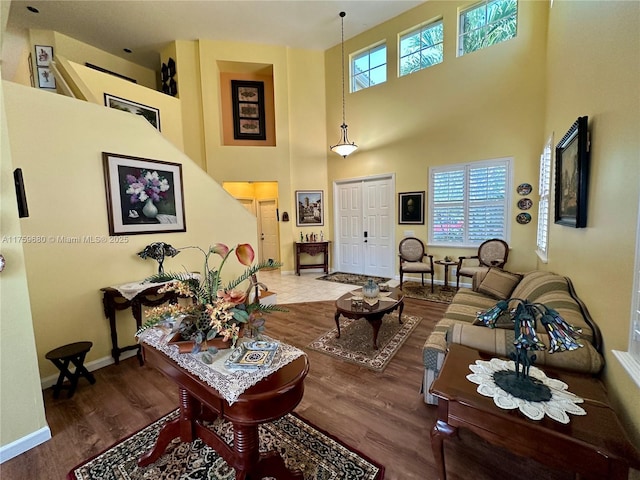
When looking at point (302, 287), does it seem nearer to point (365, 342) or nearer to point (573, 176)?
point (365, 342)

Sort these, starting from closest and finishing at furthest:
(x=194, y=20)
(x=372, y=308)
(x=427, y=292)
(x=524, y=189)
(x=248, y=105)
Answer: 1. (x=372, y=308)
2. (x=524, y=189)
3. (x=427, y=292)
4. (x=194, y=20)
5. (x=248, y=105)

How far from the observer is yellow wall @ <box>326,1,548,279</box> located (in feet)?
14.8

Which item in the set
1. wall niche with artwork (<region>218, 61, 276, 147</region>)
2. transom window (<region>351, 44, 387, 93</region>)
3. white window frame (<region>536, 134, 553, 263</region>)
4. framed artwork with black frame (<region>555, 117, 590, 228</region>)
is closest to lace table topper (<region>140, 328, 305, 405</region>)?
framed artwork with black frame (<region>555, 117, 590, 228</region>)

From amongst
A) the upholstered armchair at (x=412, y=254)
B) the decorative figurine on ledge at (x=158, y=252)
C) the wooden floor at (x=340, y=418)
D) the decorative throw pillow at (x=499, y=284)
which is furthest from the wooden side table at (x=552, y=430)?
the upholstered armchair at (x=412, y=254)

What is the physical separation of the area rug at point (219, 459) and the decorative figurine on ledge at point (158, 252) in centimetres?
176

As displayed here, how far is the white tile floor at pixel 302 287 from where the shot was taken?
4.93 meters

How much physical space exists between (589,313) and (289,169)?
602cm

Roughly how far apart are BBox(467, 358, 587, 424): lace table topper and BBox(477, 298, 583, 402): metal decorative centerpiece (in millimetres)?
25

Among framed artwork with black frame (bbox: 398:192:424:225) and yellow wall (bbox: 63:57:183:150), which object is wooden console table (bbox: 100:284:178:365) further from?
framed artwork with black frame (bbox: 398:192:424:225)

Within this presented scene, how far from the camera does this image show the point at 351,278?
6.34 m

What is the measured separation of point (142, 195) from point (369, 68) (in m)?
5.70

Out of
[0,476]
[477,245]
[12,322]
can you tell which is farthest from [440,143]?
[0,476]

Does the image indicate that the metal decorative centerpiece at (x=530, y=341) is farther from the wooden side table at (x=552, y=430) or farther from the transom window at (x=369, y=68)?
the transom window at (x=369, y=68)

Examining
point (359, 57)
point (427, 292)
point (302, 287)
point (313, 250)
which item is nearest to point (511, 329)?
point (427, 292)
